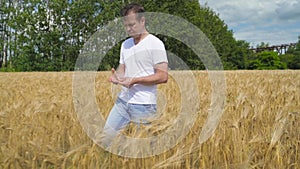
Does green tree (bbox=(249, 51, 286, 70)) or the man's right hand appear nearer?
the man's right hand

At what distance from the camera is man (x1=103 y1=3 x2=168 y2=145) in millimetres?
→ 2883

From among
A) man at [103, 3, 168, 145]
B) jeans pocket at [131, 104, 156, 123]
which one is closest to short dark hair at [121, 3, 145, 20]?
man at [103, 3, 168, 145]

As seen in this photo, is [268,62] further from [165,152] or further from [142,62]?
[165,152]

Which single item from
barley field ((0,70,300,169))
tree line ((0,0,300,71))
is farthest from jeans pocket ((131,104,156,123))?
tree line ((0,0,300,71))

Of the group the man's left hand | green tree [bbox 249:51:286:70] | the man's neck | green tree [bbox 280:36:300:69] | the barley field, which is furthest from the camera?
green tree [bbox 249:51:286:70]

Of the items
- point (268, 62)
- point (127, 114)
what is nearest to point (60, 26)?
point (127, 114)

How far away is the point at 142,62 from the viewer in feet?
9.78

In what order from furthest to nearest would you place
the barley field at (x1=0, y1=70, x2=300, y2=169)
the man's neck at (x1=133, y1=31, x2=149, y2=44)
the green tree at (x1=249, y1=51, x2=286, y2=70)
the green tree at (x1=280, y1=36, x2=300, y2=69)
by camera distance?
the green tree at (x1=249, y1=51, x2=286, y2=70) < the green tree at (x1=280, y1=36, x2=300, y2=69) < the man's neck at (x1=133, y1=31, x2=149, y2=44) < the barley field at (x1=0, y1=70, x2=300, y2=169)

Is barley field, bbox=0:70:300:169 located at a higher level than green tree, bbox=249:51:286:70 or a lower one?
lower

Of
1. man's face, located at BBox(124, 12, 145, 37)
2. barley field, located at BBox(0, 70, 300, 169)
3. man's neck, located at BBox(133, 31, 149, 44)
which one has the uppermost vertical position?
man's face, located at BBox(124, 12, 145, 37)

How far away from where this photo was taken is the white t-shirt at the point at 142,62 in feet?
9.59

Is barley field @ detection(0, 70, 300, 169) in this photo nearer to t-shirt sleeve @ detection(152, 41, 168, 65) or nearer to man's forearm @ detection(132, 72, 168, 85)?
man's forearm @ detection(132, 72, 168, 85)

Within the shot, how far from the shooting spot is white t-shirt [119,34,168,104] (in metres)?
2.92

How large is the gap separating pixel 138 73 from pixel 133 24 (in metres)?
0.44
